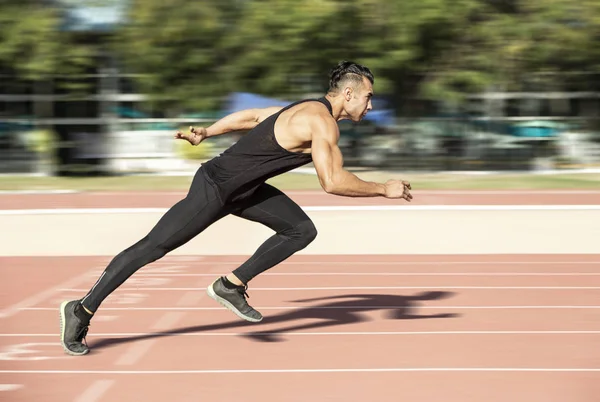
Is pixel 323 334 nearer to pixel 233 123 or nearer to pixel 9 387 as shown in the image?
pixel 233 123

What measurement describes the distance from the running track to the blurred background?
11.7 metres

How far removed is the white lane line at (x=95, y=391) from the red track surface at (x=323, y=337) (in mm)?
11

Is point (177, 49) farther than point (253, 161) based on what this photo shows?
Yes

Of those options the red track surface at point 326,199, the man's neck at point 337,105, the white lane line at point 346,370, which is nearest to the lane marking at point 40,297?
the white lane line at point 346,370

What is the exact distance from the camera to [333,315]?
8.84m

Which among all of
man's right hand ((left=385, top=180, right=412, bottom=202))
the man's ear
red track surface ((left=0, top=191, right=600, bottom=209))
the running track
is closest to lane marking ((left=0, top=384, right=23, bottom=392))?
the running track

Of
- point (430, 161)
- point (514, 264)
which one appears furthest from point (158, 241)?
point (430, 161)

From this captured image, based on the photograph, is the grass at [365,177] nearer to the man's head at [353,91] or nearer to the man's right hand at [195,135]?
the man's right hand at [195,135]

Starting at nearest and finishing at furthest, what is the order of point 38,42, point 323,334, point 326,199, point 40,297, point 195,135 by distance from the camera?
point 195,135
point 323,334
point 40,297
point 326,199
point 38,42

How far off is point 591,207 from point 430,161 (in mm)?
12189

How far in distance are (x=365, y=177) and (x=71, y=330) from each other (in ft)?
62.2

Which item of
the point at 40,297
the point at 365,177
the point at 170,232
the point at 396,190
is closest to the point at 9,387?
the point at 170,232

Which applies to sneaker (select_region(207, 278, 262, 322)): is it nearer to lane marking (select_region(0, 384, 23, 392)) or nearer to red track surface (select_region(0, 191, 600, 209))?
lane marking (select_region(0, 384, 23, 392))

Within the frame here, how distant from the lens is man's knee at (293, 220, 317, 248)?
297 inches
